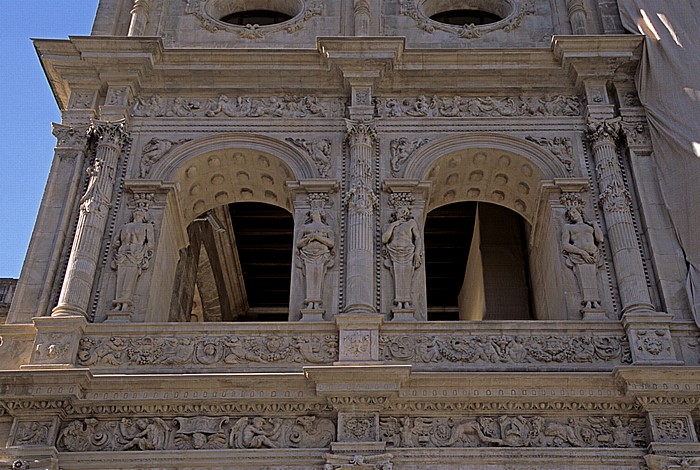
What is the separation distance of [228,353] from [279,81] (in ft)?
17.6

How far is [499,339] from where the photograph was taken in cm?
1273

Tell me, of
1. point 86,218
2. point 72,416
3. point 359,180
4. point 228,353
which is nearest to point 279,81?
point 359,180

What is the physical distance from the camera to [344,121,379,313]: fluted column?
13133 mm

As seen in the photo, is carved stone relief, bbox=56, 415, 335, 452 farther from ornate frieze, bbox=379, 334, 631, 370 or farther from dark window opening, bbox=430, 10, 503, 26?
dark window opening, bbox=430, 10, 503, 26

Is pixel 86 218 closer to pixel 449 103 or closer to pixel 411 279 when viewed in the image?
pixel 411 279

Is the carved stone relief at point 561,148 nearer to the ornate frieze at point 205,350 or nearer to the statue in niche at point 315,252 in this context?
the statue in niche at point 315,252

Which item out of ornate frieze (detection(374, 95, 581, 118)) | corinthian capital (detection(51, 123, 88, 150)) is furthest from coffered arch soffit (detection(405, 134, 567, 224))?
corinthian capital (detection(51, 123, 88, 150))

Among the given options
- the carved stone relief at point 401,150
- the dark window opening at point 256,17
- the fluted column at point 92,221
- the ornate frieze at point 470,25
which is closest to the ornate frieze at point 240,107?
the fluted column at point 92,221

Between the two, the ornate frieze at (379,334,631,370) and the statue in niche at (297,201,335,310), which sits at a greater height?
the statue in niche at (297,201,335,310)

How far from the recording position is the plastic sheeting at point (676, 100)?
1368 centimetres

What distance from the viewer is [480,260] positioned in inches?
722

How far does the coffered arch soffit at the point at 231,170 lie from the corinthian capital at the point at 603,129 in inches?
178

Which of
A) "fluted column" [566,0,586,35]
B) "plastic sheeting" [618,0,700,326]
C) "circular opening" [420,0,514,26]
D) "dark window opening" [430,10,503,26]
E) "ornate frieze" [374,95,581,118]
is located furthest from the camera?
"dark window opening" [430,10,503,26]

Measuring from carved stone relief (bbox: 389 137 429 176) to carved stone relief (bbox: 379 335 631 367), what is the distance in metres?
3.20
